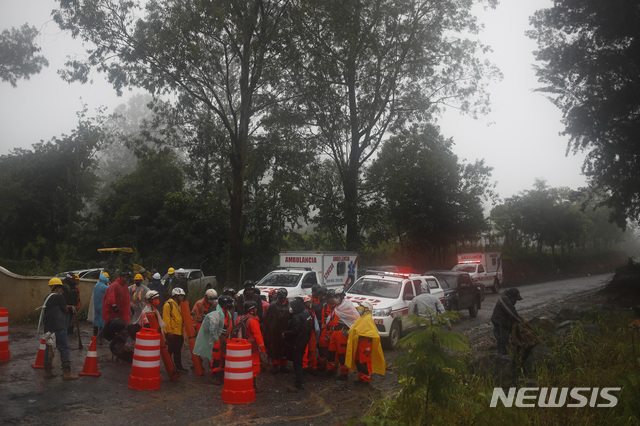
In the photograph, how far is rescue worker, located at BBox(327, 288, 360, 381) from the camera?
915 cm

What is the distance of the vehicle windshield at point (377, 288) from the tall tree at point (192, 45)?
319 inches

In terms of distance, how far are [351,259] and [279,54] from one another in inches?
359

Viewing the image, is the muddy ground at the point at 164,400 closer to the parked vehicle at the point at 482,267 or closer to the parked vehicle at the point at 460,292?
the parked vehicle at the point at 460,292

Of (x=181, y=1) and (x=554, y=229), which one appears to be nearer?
(x=181, y=1)

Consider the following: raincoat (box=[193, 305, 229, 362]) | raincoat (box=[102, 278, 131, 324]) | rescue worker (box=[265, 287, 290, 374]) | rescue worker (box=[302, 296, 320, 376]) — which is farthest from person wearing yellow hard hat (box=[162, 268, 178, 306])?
rescue worker (box=[302, 296, 320, 376])

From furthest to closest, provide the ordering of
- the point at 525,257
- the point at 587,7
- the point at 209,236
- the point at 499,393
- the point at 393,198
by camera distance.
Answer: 1. the point at 525,257
2. the point at 209,236
3. the point at 393,198
4. the point at 587,7
5. the point at 499,393

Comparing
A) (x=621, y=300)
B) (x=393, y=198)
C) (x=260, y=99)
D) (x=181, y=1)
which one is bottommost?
(x=621, y=300)

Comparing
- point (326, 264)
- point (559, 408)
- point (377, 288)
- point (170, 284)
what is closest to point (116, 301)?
point (170, 284)

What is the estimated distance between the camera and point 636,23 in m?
20.3

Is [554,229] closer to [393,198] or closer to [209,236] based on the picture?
[393,198]

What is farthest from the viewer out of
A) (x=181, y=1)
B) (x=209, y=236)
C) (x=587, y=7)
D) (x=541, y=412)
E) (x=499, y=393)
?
(x=209, y=236)

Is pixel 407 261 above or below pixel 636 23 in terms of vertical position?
below

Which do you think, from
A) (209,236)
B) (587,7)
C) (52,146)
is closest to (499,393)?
(587,7)

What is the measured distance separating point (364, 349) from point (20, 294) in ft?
40.3
